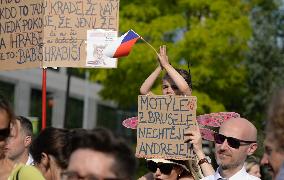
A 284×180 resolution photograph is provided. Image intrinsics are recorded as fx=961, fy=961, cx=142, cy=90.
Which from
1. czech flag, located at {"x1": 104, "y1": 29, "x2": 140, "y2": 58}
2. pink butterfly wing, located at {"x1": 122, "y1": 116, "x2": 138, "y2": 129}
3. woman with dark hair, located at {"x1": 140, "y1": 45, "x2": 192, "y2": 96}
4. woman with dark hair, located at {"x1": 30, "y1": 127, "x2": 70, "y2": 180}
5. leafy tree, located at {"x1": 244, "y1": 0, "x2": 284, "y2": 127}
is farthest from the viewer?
leafy tree, located at {"x1": 244, "y1": 0, "x2": 284, "y2": 127}

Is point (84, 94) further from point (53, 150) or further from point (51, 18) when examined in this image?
point (53, 150)

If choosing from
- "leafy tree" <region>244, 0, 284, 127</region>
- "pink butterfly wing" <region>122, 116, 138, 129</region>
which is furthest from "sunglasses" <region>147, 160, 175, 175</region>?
"leafy tree" <region>244, 0, 284, 127</region>

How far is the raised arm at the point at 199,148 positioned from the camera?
20.6 feet

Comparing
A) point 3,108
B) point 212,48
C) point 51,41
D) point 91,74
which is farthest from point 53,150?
point 91,74

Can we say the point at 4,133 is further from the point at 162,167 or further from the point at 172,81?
the point at 172,81

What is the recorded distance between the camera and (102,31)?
324 inches

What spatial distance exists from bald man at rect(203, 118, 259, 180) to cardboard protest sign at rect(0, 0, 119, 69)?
2.43m

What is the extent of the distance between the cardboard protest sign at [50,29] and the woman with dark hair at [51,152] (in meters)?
3.44

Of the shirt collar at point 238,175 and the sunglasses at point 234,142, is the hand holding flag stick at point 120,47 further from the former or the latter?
the shirt collar at point 238,175

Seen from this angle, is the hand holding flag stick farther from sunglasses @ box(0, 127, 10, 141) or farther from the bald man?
sunglasses @ box(0, 127, 10, 141)

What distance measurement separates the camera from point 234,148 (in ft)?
19.8

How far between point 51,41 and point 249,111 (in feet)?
80.8

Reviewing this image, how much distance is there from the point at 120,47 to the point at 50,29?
2.07ft

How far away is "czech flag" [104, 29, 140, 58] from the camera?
26.4ft
